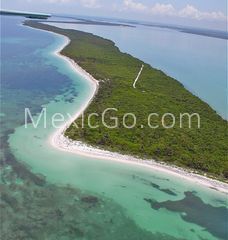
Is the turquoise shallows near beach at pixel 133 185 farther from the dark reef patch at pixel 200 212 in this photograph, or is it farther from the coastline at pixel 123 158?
the coastline at pixel 123 158


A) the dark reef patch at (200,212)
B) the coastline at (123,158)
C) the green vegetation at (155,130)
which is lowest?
the dark reef patch at (200,212)

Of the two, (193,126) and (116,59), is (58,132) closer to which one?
(193,126)

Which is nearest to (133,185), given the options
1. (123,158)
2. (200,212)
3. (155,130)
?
(123,158)

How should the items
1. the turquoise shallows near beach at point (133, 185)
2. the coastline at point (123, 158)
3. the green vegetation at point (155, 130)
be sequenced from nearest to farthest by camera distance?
the turquoise shallows near beach at point (133, 185)
the coastline at point (123, 158)
the green vegetation at point (155, 130)

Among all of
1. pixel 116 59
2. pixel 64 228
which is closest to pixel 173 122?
pixel 64 228

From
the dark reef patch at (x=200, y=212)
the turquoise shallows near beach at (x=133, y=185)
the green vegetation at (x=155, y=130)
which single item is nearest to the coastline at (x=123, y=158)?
the turquoise shallows near beach at (x=133, y=185)

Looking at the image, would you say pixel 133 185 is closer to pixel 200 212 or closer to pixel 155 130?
pixel 200 212

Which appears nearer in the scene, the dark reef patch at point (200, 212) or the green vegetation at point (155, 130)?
the dark reef patch at point (200, 212)

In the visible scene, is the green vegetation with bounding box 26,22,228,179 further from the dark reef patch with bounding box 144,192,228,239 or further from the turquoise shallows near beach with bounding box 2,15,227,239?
the dark reef patch with bounding box 144,192,228,239

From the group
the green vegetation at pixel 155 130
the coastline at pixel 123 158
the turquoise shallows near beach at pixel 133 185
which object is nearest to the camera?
the turquoise shallows near beach at pixel 133 185
